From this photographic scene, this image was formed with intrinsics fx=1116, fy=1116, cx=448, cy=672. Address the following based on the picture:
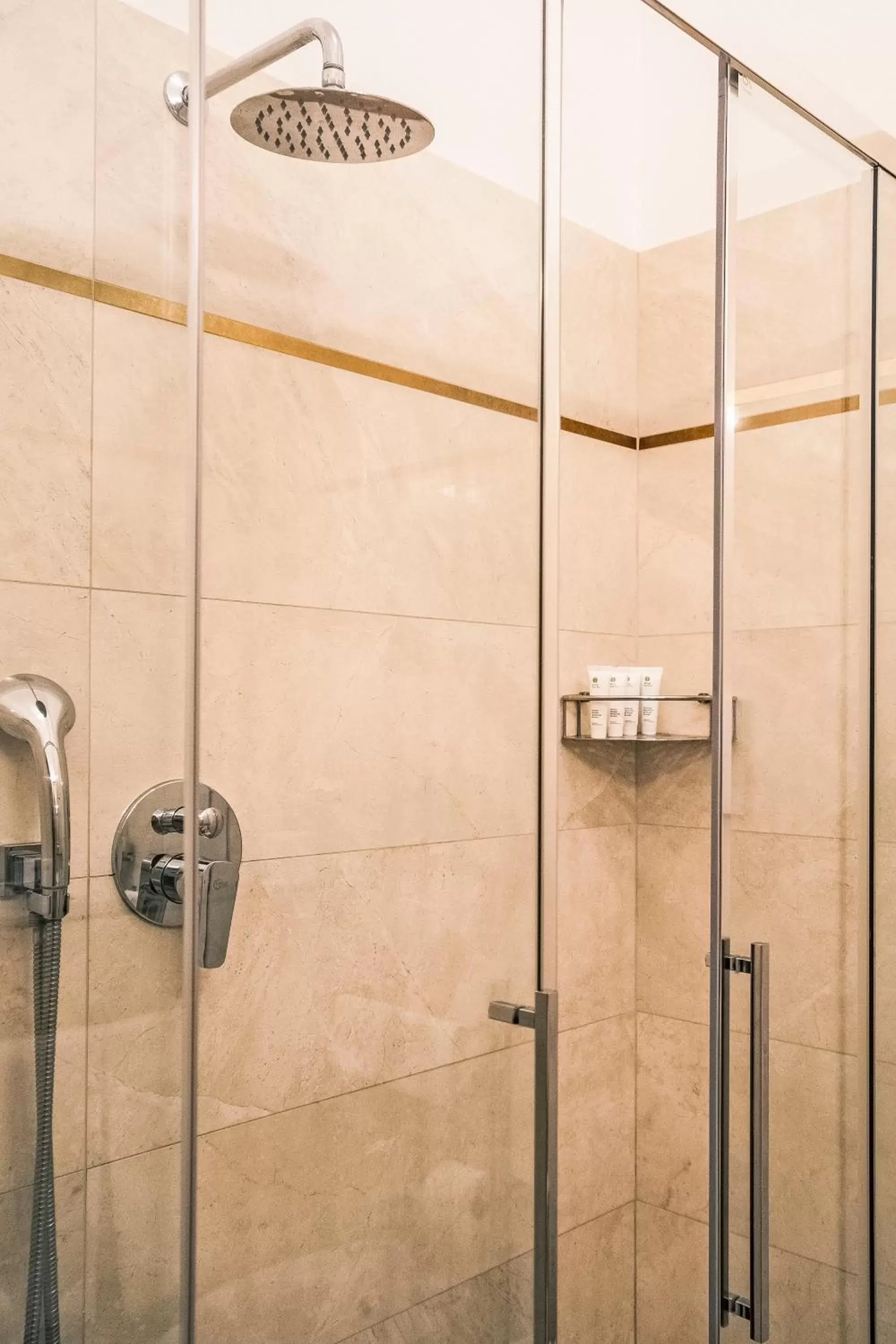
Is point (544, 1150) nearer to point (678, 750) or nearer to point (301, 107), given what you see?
point (678, 750)

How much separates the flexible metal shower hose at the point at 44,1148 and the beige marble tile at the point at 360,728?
0.18 meters

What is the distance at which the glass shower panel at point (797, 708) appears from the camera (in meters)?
1.32

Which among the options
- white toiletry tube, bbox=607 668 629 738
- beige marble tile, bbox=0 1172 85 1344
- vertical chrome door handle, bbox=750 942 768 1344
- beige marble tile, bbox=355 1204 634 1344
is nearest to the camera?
beige marble tile, bbox=0 1172 85 1344

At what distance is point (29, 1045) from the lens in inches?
35.6

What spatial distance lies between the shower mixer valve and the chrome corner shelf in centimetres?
45

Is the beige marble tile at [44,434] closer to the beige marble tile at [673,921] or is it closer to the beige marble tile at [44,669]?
the beige marble tile at [44,669]

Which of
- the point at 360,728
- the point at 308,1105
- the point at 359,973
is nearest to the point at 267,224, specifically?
the point at 360,728

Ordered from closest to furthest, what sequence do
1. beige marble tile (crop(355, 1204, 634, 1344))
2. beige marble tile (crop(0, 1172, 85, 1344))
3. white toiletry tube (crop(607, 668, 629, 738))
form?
1. beige marble tile (crop(0, 1172, 85, 1344))
2. beige marble tile (crop(355, 1204, 634, 1344))
3. white toiletry tube (crop(607, 668, 629, 738))

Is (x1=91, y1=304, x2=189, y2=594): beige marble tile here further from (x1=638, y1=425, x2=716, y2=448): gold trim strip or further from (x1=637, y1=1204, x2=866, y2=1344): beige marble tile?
(x1=637, y1=1204, x2=866, y2=1344): beige marble tile

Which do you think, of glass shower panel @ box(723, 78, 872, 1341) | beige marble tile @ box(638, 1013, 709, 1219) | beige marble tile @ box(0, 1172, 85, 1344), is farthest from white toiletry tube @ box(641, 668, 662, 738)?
beige marble tile @ box(0, 1172, 85, 1344)

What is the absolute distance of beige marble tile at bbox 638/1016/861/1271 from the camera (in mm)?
1321

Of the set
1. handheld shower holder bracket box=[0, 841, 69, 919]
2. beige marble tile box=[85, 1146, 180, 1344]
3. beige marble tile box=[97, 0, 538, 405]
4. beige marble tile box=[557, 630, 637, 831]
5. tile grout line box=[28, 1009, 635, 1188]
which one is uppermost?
beige marble tile box=[97, 0, 538, 405]

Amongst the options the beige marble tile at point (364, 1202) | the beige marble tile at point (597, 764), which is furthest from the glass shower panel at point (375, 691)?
the beige marble tile at point (597, 764)

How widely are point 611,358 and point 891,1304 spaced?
124 cm
